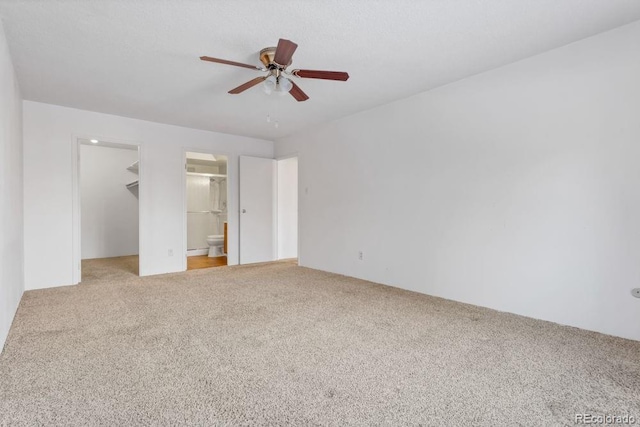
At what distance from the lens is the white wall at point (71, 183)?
12.9 feet

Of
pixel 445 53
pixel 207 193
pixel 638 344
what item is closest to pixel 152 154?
pixel 207 193

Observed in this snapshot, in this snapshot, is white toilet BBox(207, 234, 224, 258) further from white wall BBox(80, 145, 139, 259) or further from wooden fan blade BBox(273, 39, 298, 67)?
wooden fan blade BBox(273, 39, 298, 67)

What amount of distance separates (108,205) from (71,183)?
261 cm

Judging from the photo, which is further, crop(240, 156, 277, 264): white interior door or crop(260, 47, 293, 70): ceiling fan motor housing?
crop(240, 156, 277, 264): white interior door

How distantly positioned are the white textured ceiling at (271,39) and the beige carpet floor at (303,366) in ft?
7.52

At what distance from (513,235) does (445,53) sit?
5.72 feet

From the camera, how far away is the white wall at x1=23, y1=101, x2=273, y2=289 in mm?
3934

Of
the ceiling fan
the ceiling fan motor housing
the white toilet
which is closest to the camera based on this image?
the ceiling fan

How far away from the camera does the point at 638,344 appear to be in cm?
225

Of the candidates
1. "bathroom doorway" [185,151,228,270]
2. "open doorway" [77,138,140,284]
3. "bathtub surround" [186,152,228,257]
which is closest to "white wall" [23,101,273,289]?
"open doorway" [77,138,140,284]

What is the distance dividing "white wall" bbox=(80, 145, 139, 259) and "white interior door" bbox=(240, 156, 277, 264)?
2.82 meters

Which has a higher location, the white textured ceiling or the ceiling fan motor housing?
the white textured ceiling

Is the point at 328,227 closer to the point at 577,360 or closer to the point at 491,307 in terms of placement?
the point at 491,307

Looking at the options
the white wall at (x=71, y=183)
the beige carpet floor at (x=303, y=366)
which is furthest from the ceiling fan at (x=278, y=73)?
the white wall at (x=71, y=183)
